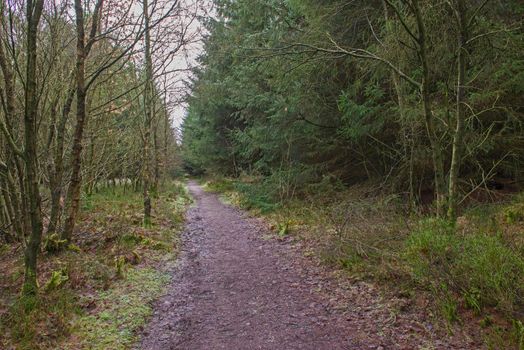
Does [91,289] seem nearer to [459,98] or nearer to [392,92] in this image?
[459,98]

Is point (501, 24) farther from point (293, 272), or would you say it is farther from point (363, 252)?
point (293, 272)

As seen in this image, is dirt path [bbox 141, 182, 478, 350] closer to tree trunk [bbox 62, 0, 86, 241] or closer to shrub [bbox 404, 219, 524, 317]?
shrub [bbox 404, 219, 524, 317]

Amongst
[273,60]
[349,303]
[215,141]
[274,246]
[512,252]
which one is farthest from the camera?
[215,141]

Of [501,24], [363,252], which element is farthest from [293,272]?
[501,24]

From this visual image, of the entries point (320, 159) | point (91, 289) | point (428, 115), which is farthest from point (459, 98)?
point (91, 289)

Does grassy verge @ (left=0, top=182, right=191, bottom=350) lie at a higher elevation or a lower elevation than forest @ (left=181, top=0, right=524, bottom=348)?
lower

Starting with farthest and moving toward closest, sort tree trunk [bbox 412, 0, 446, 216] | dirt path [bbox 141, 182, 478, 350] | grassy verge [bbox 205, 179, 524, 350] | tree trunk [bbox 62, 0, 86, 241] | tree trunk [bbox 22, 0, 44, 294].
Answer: tree trunk [bbox 62, 0, 86, 241] < tree trunk [bbox 412, 0, 446, 216] < tree trunk [bbox 22, 0, 44, 294] < dirt path [bbox 141, 182, 478, 350] < grassy verge [bbox 205, 179, 524, 350]

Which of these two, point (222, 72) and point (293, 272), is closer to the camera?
point (293, 272)

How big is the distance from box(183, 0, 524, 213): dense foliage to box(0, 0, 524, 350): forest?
5 cm

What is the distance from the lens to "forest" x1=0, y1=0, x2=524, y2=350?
4496mm

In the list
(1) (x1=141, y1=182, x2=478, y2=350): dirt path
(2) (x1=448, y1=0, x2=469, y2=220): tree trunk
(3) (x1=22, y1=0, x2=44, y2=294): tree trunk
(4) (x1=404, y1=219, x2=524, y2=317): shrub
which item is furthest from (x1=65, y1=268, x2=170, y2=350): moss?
(2) (x1=448, y1=0, x2=469, y2=220): tree trunk

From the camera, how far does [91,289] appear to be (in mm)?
5594

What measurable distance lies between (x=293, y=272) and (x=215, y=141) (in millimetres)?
16082

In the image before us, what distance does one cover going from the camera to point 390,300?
4609 mm
